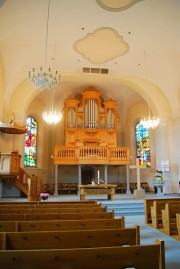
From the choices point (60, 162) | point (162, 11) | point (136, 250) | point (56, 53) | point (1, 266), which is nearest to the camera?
point (1, 266)

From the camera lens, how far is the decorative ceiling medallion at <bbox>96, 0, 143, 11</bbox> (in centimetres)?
765

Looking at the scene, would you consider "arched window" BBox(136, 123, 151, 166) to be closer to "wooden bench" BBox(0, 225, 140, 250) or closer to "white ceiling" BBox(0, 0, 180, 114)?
"white ceiling" BBox(0, 0, 180, 114)

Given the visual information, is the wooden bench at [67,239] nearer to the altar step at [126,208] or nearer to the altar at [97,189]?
the altar step at [126,208]

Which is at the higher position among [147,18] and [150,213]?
[147,18]

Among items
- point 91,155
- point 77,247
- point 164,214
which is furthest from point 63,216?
point 91,155

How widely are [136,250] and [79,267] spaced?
43 centimetres

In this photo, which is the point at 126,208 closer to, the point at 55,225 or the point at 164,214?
the point at 164,214

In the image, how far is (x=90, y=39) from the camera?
10047 mm

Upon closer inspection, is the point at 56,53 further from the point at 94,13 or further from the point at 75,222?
the point at 75,222

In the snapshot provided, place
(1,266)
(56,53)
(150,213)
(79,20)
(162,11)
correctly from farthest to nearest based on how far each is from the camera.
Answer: (56,53), (79,20), (162,11), (150,213), (1,266)

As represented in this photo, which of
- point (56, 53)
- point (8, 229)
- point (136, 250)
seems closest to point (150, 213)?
point (8, 229)

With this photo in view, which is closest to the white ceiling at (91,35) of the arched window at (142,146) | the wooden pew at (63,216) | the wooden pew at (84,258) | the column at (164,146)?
the column at (164,146)

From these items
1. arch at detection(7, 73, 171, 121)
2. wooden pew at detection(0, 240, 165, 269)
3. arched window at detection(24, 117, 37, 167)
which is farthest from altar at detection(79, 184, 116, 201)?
wooden pew at detection(0, 240, 165, 269)

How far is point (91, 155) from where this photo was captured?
1352cm
